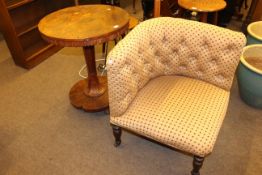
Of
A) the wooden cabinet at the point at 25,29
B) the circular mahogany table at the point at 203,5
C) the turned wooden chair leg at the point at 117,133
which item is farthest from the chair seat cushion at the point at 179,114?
the wooden cabinet at the point at 25,29

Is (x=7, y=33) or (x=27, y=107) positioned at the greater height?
(x=7, y=33)

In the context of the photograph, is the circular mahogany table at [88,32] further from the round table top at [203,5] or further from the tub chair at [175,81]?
the round table top at [203,5]

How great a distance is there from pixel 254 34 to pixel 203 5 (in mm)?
525

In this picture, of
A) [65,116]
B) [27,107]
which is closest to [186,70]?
[65,116]

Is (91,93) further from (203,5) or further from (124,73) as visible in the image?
(203,5)

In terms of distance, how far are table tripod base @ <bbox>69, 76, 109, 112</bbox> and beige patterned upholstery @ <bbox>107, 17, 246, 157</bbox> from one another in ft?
1.69

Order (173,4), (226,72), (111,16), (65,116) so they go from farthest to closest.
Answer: (173,4)
(65,116)
(111,16)
(226,72)

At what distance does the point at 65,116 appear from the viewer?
5.80 ft

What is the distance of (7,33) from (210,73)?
1.96 meters

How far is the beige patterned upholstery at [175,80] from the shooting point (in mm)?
1092

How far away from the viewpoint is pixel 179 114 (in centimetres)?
116

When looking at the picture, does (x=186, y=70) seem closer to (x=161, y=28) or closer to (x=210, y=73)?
(x=210, y=73)

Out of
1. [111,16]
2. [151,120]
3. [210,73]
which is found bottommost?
[151,120]

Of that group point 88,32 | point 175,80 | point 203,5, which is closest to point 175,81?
point 175,80
